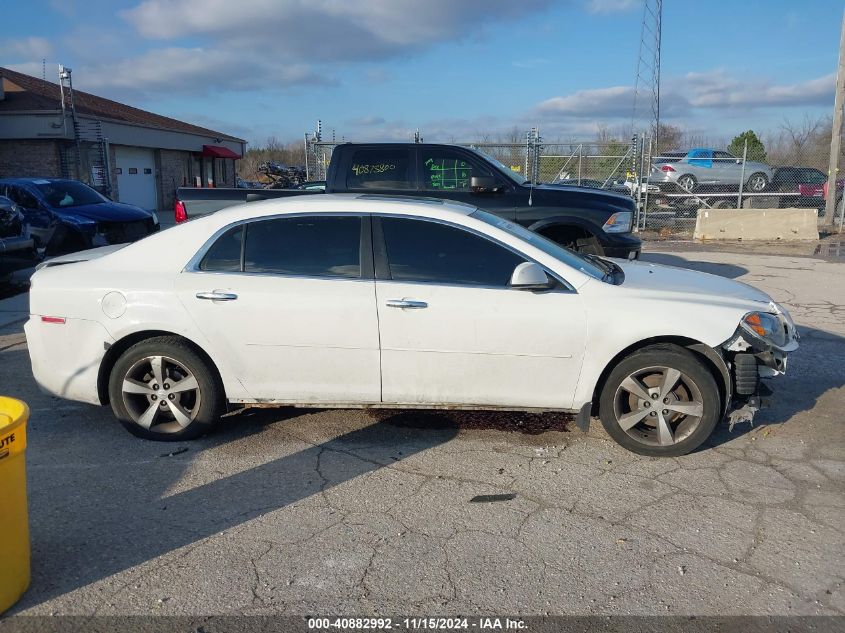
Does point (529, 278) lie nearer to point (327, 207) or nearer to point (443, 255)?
point (443, 255)

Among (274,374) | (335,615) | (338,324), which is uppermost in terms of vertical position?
(338,324)

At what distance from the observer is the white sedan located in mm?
4422

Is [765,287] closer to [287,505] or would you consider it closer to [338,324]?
[338,324]

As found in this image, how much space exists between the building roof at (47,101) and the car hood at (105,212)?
16.6 meters

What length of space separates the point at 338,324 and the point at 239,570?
1.67 meters

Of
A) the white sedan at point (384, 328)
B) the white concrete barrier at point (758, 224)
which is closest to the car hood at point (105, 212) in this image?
the white sedan at point (384, 328)

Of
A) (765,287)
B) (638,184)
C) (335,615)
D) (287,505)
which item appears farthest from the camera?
(638,184)

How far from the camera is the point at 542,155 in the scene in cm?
1828

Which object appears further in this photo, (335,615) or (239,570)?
(239,570)


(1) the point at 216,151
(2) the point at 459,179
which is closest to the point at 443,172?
(2) the point at 459,179

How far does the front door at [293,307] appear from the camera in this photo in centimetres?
450

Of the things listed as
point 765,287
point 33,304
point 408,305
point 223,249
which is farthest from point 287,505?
point 765,287

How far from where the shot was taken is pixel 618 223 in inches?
343

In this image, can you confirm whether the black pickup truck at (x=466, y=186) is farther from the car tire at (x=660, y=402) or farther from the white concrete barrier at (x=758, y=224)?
the white concrete barrier at (x=758, y=224)
